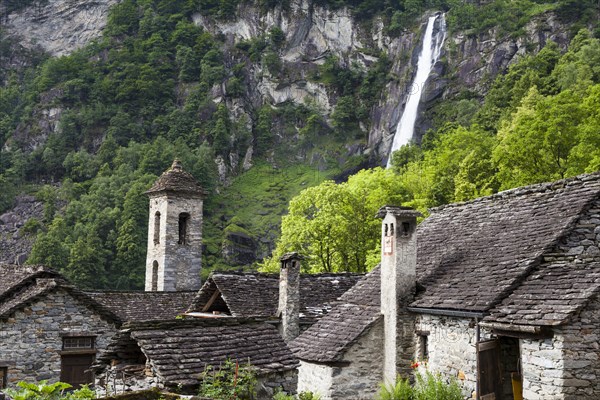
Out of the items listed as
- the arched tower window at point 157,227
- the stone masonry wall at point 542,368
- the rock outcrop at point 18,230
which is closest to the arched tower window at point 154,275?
the arched tower window at point 157,227

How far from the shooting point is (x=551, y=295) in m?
11.3

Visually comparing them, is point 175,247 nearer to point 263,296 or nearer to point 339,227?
point 339,227

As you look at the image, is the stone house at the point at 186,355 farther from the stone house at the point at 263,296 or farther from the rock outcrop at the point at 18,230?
the rock outcrop at the point at 18,230

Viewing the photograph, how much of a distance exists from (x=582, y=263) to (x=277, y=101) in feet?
285

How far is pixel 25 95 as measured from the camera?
103 m

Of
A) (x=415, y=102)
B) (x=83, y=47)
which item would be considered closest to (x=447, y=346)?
(x=415, y=102)

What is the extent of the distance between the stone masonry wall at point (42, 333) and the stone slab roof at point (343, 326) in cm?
620

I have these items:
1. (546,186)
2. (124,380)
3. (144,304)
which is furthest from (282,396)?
(144,304)

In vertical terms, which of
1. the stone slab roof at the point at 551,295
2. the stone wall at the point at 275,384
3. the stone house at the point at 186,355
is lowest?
the stone wall at the point at 275,384

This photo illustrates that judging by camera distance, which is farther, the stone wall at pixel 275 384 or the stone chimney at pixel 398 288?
the stone chimney at pixel 398 288

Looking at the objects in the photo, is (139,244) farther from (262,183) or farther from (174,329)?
(174,329)

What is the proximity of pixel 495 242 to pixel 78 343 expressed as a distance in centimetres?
1145

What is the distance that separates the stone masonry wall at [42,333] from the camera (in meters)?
17.6

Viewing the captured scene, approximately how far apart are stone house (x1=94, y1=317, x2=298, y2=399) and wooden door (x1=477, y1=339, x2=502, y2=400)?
3425 mm
